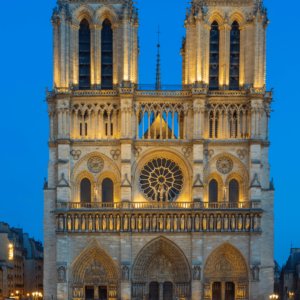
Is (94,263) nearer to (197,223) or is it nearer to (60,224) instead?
(60,224)

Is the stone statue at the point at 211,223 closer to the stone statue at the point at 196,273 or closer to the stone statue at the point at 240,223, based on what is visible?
the stone statue at the point at 240,223

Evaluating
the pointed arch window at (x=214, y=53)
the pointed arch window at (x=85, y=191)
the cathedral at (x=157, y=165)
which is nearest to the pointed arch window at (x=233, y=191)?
the cathedral at (x=157, y=165)

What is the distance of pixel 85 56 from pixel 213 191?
58.9 ft

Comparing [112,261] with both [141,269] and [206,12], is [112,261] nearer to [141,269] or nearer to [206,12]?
[141,269]

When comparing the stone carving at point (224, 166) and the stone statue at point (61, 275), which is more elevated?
the stone carving at point (224, 166)

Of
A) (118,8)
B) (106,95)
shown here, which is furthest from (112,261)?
(118,8)

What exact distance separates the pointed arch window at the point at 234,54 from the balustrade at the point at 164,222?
1337 centimetres

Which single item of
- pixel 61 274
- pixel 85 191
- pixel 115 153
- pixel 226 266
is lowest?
pixel 61 274

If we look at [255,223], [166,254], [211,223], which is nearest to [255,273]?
[255,223]

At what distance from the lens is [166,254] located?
178ft

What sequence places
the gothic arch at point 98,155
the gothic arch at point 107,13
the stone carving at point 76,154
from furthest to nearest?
the gothic arch at point 107,13
the stone carving at point 76,154
the gothic arch at point 98,155

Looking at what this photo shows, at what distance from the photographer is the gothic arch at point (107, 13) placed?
187ft

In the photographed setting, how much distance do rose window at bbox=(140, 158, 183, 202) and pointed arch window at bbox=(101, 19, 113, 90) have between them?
30.0ft

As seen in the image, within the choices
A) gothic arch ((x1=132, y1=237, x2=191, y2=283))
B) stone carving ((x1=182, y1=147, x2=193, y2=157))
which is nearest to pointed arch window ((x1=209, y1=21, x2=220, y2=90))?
stone carving ((x1=182, y1=147, x2=193, y2=157))
